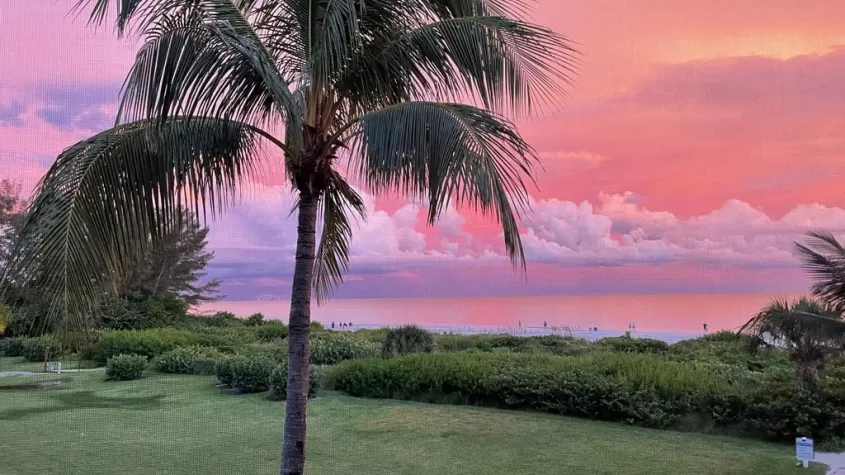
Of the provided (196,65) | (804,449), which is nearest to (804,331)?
(804,449)

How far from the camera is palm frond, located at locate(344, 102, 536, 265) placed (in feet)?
13.1

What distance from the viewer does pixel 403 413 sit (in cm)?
938

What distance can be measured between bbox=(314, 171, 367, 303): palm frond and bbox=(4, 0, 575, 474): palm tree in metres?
0.92

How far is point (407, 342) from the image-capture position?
577 inches

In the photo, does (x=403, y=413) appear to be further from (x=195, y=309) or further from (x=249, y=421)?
(x=195, y=309)

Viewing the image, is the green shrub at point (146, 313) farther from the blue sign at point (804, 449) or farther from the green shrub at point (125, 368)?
the blue sign at point (804, 449)

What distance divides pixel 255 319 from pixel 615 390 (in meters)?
22.9

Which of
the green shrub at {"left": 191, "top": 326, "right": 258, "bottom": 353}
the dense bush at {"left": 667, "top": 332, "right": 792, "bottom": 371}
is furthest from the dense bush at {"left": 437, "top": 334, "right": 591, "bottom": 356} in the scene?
the green shrub at {"left": 191, "top": 326, "right": 258, "bottom": 353}

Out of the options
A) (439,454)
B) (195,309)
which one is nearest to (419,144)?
(439,454)

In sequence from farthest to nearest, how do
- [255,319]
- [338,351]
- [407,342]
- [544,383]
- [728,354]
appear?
[255,319]
[338,351]
[407,342]
[728,354]
[544,383]

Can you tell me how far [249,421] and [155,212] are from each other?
5.43 metres

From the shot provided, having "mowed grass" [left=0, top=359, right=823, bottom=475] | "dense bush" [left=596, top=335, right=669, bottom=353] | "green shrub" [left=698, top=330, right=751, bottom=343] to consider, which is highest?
"green shrub" [left=698, top=330, right=751, bottom=343]

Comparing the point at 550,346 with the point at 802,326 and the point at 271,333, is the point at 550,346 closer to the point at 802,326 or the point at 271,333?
the point at 802,326

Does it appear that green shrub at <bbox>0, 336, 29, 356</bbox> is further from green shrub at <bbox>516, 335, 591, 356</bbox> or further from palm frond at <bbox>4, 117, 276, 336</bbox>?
palm frond at <bbox>4, 117, 276, 336</bbox>
